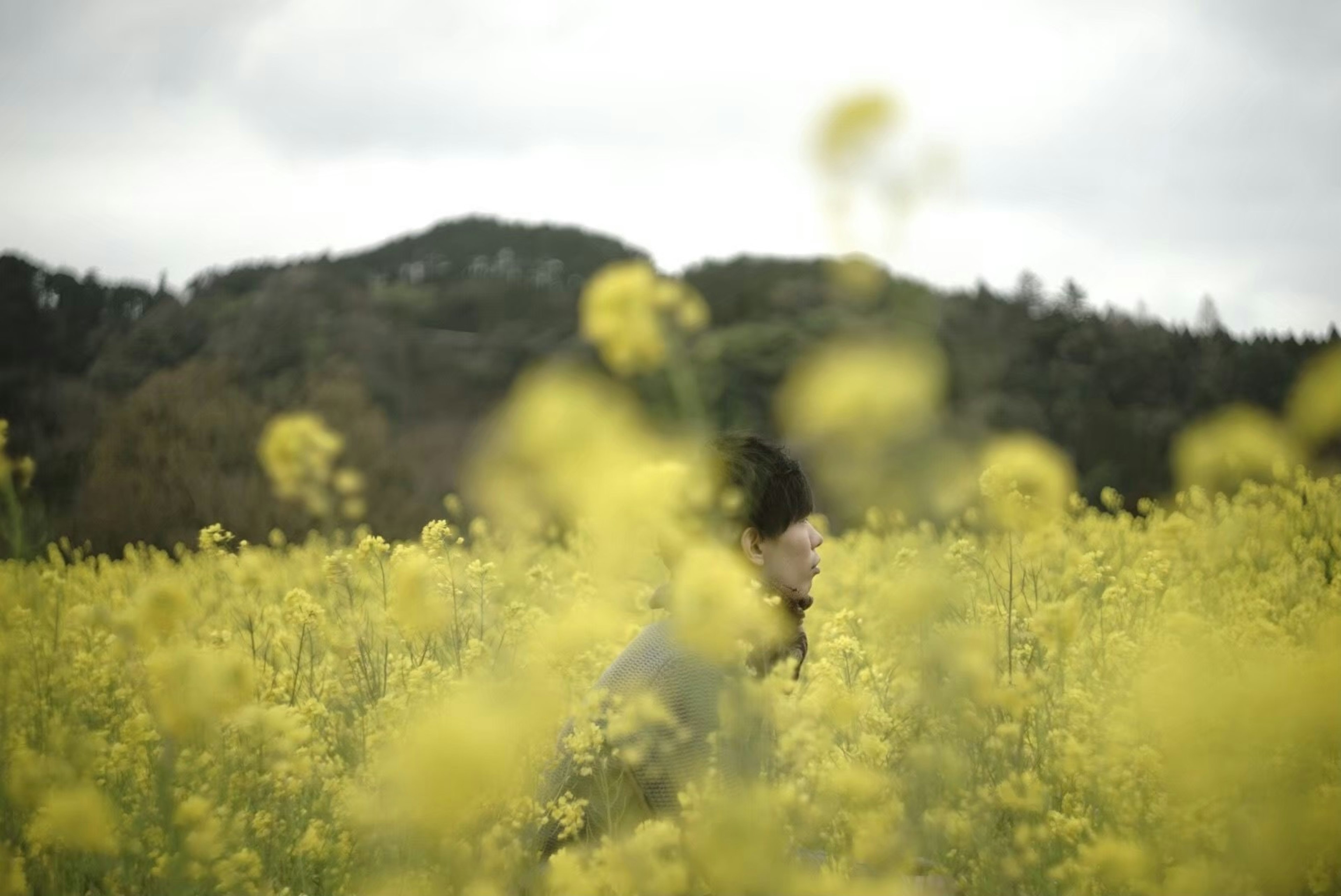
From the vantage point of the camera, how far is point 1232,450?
7.17 meters

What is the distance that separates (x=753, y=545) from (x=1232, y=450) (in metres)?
5.77

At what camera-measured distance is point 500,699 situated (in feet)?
7.48

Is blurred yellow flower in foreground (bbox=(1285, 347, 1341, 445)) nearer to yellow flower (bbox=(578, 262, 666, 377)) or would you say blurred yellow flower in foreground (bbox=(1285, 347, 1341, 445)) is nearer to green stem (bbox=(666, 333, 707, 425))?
yellow flower (bbox=(578, 262, 666, 377))

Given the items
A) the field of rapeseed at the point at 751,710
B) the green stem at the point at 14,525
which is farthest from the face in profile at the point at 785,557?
the green stem at the point at 14,525

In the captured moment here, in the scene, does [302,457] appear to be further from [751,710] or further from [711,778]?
[751,710]

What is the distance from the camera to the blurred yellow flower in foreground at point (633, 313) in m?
2.57

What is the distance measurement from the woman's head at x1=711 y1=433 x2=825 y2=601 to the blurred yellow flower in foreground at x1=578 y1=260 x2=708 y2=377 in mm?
309

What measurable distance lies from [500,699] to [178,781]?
37.3 inches

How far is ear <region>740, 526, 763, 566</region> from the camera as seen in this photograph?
2658 millimetres

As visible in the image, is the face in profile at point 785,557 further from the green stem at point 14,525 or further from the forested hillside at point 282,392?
the forested hillside at point 282,392

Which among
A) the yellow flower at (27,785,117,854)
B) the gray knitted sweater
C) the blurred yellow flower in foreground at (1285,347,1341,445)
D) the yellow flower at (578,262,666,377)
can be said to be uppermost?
the blurred yellow flower in foreground at (1285,347,1341,445)

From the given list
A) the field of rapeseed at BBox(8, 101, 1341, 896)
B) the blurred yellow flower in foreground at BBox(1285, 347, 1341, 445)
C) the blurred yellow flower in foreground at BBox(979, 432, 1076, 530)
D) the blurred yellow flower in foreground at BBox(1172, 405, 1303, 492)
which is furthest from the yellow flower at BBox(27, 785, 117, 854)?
the blurred yellow flower in foreground at BBox(1285, 347, 1341, 445)

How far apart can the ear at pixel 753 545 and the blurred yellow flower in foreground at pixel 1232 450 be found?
15.0 feet

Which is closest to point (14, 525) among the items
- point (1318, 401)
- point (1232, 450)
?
point (1232, 450)
